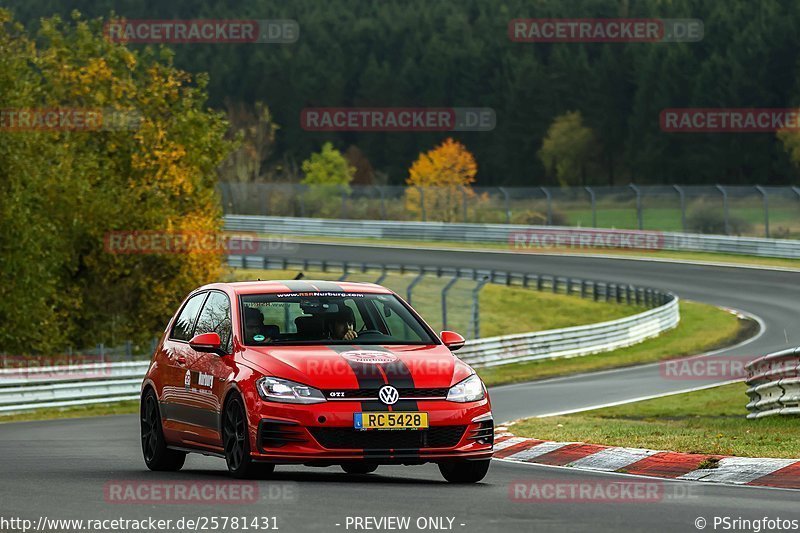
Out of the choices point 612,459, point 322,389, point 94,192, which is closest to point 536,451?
point 612,459

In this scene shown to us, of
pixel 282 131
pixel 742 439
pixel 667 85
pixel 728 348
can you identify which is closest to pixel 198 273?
pixel 728 348

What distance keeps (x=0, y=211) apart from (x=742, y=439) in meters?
24.7

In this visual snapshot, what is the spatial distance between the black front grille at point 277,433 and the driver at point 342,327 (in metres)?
1.20

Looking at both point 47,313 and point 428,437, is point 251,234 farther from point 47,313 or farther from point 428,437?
point 428,437

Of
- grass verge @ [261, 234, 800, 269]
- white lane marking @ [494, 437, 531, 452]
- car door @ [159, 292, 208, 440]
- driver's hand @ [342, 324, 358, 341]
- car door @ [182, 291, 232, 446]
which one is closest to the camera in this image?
car door @ [182, 291, 232, 446]

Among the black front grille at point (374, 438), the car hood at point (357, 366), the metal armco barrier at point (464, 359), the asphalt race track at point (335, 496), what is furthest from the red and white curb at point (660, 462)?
the metal armco barrier at point (464, 359)

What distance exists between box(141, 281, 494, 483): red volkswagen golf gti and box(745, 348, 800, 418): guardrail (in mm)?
5849

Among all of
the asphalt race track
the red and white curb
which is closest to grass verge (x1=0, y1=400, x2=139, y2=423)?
the asphalt race track

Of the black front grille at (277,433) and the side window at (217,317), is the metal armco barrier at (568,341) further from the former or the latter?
the black front grille at (277,433)

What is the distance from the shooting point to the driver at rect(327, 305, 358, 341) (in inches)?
464

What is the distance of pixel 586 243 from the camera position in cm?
6278

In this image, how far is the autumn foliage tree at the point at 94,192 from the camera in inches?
1426

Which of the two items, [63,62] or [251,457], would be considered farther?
[63,62]

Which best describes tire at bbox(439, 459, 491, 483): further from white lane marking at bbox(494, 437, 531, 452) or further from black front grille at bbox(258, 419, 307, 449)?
white lane marking at bbox(494, 437, 531, 452)
